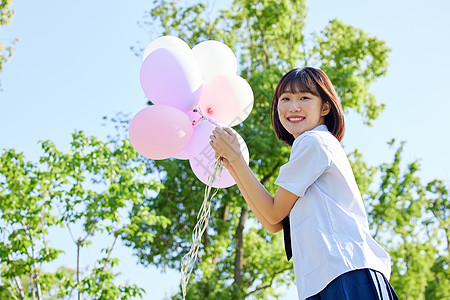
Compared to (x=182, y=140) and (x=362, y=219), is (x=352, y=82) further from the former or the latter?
(x=362, y=219)

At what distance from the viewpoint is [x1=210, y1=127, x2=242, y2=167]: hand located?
6.23 feet

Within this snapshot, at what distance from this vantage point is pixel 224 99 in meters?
2.74

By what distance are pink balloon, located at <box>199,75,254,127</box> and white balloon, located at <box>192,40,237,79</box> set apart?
90mm

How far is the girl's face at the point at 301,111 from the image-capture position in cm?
185

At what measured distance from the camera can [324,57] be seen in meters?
12.1

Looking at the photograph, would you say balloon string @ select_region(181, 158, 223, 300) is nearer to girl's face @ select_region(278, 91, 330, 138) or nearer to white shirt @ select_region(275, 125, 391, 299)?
girl's face @ select_region(278, 91, 330, 138)

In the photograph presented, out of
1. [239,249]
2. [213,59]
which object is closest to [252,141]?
[239,249]

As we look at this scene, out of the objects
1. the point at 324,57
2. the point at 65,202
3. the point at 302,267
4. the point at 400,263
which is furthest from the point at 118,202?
the point at 400,263

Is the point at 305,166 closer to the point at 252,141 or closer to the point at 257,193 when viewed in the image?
the point at 257,193

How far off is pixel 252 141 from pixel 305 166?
867cm

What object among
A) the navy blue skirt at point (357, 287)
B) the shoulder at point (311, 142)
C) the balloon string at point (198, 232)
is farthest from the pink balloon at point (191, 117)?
the navy blue skirt at point (357, 287)

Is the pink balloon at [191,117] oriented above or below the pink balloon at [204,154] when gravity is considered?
above

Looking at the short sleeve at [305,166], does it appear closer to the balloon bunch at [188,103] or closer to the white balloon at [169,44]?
the balloon bunch at [188,103]

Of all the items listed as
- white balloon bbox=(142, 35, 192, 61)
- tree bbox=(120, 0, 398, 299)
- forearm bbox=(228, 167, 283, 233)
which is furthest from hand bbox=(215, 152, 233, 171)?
tree bbox=(120, 0, 398, 299)
